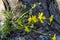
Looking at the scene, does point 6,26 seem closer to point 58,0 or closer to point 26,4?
point 26,4

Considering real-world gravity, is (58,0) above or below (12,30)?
above

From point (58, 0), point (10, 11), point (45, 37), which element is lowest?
point (45, 37)

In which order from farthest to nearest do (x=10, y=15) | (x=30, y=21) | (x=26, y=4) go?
(x=26, y=4)
(x=10, y=15)
(x=30, y=21)

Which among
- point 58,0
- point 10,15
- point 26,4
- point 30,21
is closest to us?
point 30,21

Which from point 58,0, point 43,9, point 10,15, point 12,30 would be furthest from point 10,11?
point 58,0

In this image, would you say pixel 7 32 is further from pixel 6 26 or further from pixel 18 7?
pixel 18 7

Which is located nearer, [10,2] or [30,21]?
[30,21]

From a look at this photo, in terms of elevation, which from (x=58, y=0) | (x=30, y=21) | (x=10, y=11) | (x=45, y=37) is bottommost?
(x=45, y=37)

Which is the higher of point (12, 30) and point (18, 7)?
point (18, 7)

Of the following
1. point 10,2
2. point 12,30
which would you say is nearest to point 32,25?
point 12,30
